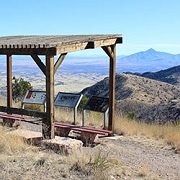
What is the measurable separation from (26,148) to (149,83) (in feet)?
191

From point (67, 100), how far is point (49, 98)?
288 cm

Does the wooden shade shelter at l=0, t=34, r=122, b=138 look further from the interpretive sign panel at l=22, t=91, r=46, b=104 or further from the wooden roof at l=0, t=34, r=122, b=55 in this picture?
the interpretive sign panel at l=22, t=91, r=46, b=104

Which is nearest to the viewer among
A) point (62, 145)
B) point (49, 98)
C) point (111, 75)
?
point (62, 145)

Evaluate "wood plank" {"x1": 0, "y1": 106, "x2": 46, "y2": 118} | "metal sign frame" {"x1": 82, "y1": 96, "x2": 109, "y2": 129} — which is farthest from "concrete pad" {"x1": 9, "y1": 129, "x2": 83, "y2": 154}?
"metal sign frame" {"x1": 82, "y1": 96, "x2": 109, "y2": 129}

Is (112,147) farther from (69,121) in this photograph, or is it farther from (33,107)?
(33,107)

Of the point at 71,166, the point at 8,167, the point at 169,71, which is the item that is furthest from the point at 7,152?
the point at 169,71

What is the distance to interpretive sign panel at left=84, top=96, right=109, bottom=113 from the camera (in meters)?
10.0

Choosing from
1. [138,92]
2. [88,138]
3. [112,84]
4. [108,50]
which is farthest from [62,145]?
[138,92]

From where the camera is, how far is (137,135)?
10.4 meters

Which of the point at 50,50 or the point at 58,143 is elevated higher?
the point at 50,50

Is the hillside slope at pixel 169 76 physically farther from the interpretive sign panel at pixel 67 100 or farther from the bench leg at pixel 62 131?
the bench leg at pixel 62 131

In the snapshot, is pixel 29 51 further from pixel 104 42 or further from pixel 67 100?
pixel 67 100

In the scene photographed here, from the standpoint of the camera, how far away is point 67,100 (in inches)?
429

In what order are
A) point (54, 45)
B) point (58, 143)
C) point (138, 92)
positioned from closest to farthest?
point (58, 143)
point (54, 45)
point (138, 92)
